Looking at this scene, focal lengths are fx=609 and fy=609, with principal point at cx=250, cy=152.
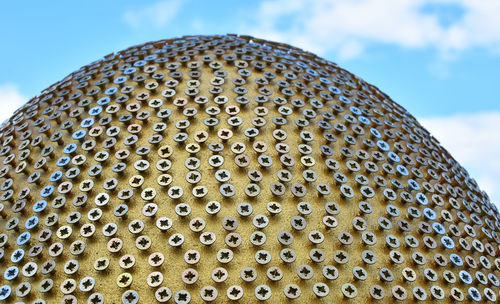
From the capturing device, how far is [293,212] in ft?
16.0

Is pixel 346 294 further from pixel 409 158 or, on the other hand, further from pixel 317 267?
pixel 409 158

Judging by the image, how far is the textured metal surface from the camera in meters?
4.56

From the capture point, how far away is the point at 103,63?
7.09 metres

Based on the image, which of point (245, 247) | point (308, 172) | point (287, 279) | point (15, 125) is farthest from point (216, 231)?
point (15, 125)

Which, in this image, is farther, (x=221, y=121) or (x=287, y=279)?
(x=221, y=121)

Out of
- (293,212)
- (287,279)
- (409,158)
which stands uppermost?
(409,158)

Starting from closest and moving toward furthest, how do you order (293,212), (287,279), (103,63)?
(287,279)
(293,212)
(103,63)

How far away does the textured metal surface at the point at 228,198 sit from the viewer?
4.56m

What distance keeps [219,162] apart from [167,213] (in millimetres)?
627

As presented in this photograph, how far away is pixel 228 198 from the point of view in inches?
191

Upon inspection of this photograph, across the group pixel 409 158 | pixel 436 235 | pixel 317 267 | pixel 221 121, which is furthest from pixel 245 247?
pixel 409 158

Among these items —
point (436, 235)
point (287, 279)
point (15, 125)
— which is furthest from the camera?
point (15, 125)

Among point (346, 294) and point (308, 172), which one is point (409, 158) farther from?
point (346, 294)

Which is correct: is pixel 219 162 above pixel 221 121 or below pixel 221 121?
below
